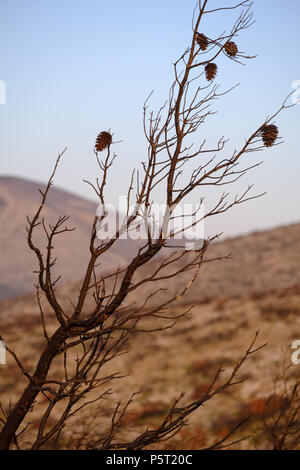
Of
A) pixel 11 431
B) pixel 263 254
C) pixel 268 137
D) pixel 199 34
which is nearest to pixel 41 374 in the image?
pixel 11 431

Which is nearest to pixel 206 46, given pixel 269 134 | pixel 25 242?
pixel 269 134

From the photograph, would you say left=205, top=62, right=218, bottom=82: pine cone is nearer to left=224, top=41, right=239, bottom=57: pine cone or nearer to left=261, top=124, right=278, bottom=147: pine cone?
left=224, top=41, right=239, bottom=57: pine cone

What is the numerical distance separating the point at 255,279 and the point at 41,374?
32811 mm

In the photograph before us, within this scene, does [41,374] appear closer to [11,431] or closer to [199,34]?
[11,431]

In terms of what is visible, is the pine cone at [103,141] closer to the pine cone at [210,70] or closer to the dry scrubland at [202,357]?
the pine cone at [210,70]

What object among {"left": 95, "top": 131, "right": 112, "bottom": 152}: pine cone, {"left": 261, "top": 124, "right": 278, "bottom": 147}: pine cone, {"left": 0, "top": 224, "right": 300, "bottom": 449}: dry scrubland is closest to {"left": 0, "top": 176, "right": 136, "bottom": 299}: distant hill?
{"left": 0, "top": 224, "right": 300, "bottom": 449}: dry scrubland

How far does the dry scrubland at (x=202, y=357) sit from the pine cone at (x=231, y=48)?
23.3 ft

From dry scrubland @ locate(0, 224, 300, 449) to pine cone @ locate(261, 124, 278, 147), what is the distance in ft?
22.7

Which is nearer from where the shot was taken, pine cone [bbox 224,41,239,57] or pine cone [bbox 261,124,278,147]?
pine cone [bbox 261,124,278,147]

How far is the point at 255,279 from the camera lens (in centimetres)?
3444

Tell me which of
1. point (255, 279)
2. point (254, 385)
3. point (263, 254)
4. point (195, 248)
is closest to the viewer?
point (195, 248)

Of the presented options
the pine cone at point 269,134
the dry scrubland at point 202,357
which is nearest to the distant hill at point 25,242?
the dry scrubland at point 202,357

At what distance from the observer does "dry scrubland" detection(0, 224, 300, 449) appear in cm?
1291

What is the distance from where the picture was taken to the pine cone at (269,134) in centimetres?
291
